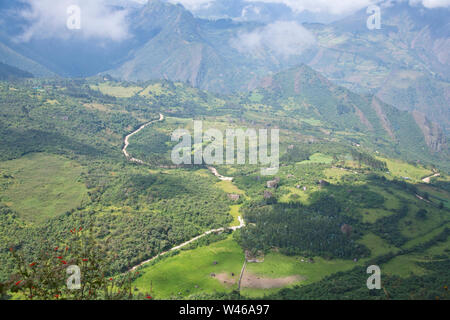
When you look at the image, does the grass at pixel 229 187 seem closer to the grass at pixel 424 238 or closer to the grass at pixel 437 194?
the grass at pixel 424 238

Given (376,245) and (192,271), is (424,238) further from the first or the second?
(192,271)

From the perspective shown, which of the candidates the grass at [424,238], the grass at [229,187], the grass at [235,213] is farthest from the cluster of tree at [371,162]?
the grass at [235,213]

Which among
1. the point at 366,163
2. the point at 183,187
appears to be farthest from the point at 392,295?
the point at 366,163

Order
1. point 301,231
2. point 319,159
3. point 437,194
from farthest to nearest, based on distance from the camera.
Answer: point 319,159
point 437,194
point 301,231

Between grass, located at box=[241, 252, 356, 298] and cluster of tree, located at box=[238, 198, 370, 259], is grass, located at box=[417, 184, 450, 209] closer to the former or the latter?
cluster of tree, located at box=[238, 198, 370, 259]

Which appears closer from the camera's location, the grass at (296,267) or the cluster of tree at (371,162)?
the grass at (296,267)

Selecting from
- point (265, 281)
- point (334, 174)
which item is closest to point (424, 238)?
point (334, 174)
